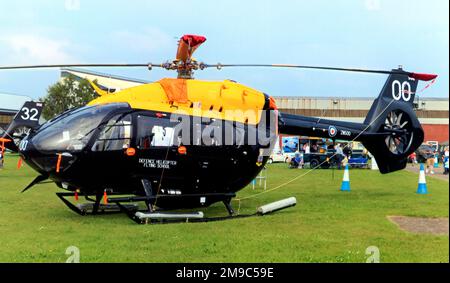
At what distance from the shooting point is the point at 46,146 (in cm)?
824

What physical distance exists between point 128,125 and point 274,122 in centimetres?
369

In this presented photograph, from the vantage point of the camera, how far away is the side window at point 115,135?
28.1ft

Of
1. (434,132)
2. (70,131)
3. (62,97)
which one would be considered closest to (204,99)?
(70,131)

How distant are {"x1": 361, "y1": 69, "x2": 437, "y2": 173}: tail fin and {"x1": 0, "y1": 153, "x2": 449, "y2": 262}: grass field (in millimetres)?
1741

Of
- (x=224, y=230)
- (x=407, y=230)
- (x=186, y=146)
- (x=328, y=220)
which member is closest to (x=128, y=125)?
(x=186, y=146)

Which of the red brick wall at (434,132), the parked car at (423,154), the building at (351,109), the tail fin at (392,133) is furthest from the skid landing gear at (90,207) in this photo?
the red brick wall at (434,132)

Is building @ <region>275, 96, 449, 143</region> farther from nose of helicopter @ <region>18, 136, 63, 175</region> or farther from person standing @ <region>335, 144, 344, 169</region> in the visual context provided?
nose of helicopter @ <region>18, 136, 63, 175</region>

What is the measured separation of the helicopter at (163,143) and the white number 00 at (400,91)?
158 inches

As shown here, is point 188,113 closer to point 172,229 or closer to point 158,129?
point 158,129

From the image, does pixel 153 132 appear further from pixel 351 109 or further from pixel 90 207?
pixel 351 109

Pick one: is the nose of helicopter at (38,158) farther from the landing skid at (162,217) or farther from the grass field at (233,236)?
the landing skid at (162,217)

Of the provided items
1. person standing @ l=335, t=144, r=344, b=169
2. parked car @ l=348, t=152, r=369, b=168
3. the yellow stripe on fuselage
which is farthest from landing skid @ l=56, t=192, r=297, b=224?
parked car @ l=348, t=152, r=369, b=168

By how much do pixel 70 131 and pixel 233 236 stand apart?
3586mm
